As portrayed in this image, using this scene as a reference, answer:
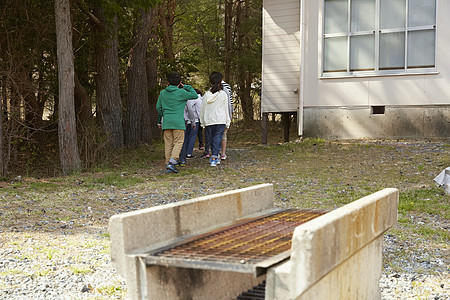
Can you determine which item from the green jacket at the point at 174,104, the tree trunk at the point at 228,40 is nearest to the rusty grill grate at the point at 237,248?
the green jacket at the point at 174,104

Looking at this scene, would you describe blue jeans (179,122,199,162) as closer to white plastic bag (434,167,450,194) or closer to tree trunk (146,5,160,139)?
tree trunk (146,5,160,139)

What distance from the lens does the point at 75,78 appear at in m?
15.3

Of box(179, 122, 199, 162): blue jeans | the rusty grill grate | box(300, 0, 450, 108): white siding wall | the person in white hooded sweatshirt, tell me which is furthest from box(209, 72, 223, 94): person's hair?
the rusty grill grate

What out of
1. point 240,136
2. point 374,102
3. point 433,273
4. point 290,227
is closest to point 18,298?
point 290,227

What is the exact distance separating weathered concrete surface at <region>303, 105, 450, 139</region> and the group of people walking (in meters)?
3.96

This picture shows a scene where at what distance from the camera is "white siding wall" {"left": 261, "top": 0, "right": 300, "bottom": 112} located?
55.5 feet

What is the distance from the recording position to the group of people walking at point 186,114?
1156cm

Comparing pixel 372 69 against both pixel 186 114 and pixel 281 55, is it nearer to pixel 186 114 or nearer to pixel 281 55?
pixel 281 55

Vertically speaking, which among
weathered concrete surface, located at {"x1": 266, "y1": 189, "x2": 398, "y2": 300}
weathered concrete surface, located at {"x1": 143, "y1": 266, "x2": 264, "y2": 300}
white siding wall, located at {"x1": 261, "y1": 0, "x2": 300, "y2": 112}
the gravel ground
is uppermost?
white siding wall, located at {"x1": 261, "y1": 0, "x2": 300, "y2": 112}

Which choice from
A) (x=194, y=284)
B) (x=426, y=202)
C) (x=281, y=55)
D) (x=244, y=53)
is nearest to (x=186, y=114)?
(x=281, y=55)

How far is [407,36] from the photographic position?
14.8 meters

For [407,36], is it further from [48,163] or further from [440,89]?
[48,163]

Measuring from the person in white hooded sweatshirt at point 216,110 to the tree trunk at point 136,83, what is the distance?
243 inches

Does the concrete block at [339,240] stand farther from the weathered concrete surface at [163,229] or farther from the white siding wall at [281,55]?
the white siding wall at [281,55]
